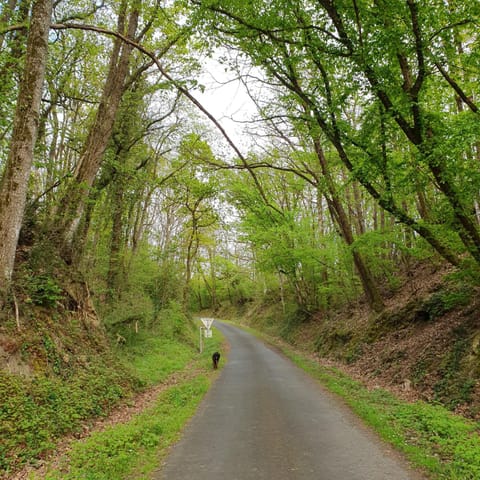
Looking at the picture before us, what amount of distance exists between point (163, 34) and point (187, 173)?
943cm

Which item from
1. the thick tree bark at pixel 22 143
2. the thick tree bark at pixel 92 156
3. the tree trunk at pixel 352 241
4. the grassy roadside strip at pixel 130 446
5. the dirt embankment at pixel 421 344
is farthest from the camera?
the tree trunk at pixel 352 241

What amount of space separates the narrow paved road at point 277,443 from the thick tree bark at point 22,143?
4388mm

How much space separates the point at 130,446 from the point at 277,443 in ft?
7.77

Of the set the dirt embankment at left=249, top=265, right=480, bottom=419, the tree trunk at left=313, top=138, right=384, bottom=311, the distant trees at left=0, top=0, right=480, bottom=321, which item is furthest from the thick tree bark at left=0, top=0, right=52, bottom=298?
the tree trunk at left=313, top=138, right=384, bottom=311

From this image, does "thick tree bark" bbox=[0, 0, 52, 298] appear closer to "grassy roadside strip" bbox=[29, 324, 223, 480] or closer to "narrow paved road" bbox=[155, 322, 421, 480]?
"grassy roadside strip" bbox=[29, 324, 223, 480]

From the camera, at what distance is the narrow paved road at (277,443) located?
4.84 metres

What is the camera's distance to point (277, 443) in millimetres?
5934

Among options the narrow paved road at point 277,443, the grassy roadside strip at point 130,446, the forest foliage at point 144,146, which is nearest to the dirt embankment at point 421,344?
the forest foliage at point 144,146

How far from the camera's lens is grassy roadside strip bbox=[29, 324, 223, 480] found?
4.79 metres

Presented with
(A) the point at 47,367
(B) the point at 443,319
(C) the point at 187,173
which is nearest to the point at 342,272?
(B) the point at 443,319

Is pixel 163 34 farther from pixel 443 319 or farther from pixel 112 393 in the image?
pixel 443 319

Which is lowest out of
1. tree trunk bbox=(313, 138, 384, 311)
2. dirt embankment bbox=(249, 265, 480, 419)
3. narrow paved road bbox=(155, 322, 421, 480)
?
narrow paved road bbox=(155, 322, 421, 480)

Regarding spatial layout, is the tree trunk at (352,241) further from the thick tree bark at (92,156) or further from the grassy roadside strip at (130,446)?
the grassy roadside strip at (130,446)

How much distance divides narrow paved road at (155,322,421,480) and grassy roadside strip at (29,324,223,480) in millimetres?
293
